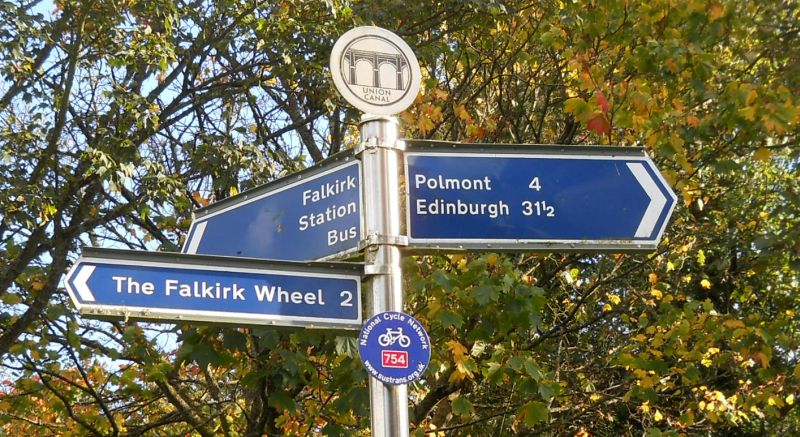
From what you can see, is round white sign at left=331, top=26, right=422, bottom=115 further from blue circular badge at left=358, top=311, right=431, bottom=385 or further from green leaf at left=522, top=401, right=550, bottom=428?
green leaf at left=522, top=401, right=550, bottom=428

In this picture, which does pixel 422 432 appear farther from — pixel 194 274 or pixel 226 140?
pixel 194 274

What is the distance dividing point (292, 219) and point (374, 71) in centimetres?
48

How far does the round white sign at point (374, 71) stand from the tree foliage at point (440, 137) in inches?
96.9

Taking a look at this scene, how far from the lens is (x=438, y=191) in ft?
8.95

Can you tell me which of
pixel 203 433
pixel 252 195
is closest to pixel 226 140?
pixel 203 433

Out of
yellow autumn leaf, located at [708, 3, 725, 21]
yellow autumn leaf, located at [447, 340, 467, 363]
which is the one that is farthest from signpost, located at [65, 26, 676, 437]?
yellow autumn leaf, located at [447, 340, 467, 363]

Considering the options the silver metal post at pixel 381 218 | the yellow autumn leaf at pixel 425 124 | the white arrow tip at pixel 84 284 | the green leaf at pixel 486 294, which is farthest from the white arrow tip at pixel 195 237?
the yellow autumn leaf at pixel 425 124

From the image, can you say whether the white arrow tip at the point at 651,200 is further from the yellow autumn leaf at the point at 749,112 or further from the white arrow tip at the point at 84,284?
the yellow autumn leaf at the point at 749,112

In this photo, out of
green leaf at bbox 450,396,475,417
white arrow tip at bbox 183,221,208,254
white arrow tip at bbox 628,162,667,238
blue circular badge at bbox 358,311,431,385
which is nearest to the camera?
blue circular badge at bbox 358,311,431,385

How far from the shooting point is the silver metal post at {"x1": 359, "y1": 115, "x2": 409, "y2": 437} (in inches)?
98.9

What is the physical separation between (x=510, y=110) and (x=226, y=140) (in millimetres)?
2640

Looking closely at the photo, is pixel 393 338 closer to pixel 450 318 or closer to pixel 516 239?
pixel 516 239

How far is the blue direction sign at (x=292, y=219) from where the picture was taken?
2639 mm

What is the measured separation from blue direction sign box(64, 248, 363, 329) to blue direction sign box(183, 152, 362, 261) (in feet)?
0.32
